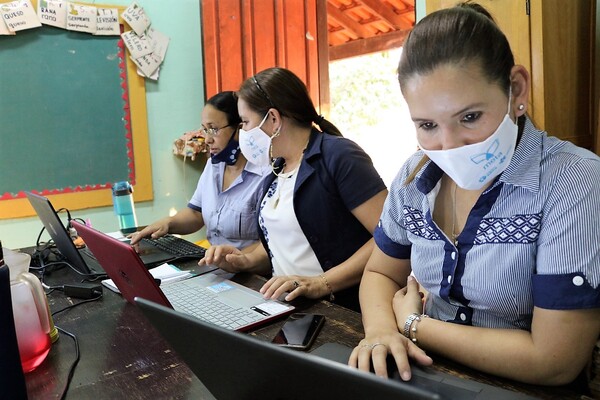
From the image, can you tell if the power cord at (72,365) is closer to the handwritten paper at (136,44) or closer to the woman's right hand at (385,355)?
the woman's right hand at (385,355)

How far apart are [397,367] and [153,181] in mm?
2615

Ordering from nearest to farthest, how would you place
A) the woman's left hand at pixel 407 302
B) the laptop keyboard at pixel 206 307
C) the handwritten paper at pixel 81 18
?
1. the woman's left hand at pixel 407 302
2. the laptop keyboard at pixel 206 307
3. the handwritten paper at pixel 81 18

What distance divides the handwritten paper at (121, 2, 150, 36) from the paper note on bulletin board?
130mm

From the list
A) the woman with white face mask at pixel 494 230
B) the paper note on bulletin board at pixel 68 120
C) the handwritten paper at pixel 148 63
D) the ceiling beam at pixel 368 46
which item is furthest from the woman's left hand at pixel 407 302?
the ceiling beam at pixel 368 46

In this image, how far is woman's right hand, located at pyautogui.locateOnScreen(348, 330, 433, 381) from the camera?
78cm

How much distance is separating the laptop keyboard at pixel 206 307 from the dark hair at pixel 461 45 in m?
0.62

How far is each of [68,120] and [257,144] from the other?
158cm

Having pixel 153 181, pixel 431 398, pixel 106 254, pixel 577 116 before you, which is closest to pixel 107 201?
pixel 153 181

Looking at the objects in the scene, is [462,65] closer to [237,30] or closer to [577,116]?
[577,116]

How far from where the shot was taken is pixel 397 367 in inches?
31.0

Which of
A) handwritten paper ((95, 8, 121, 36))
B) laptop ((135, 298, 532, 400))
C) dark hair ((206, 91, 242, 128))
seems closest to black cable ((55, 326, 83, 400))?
laptop ((135, 298, 532, 400))

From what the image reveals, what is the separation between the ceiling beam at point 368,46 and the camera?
623 centimetres

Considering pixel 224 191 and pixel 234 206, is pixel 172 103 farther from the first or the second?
pixel 234 206

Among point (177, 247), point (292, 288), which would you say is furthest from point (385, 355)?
point (177, 247)
